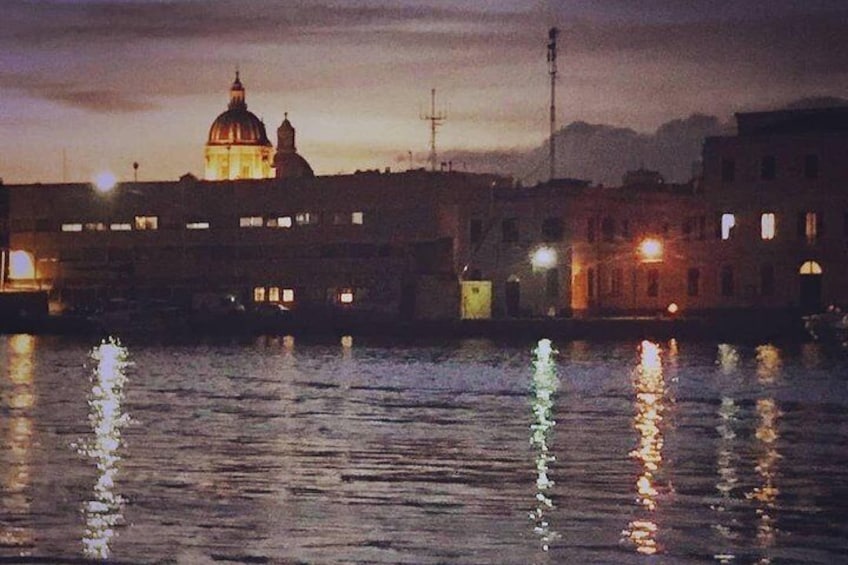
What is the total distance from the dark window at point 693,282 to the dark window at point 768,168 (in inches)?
265

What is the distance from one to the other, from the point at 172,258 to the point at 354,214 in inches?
580

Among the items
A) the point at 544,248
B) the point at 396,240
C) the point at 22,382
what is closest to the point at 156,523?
the point at 22,382

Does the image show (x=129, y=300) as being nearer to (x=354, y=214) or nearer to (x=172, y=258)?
(x=172, y=258)

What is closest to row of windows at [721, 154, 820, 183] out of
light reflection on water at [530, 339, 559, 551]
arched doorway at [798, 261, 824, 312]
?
arched doorway at [798, 261, 824, 312]

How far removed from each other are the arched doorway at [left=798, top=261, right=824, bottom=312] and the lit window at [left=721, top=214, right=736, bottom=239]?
15.2 ft

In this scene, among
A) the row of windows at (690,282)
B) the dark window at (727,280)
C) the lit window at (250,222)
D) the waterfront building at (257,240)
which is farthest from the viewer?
the lit window at (250,222)

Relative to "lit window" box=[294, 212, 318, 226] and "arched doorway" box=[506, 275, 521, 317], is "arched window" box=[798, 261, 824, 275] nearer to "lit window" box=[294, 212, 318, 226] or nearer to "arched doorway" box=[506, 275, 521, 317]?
"arched doorway" box=[506, 275, 521, 317]

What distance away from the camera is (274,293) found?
423 feet

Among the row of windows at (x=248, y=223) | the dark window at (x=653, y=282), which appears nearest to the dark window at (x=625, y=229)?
the dark window at (x=653, y=282)

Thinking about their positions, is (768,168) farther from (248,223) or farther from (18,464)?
(18,464)

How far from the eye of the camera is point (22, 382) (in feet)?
221

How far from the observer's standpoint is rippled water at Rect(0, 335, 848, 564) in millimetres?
27047

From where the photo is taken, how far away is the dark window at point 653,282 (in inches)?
4343

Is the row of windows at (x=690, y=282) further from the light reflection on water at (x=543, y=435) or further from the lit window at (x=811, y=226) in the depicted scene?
the light reflection on water at (x=543, y=435)
